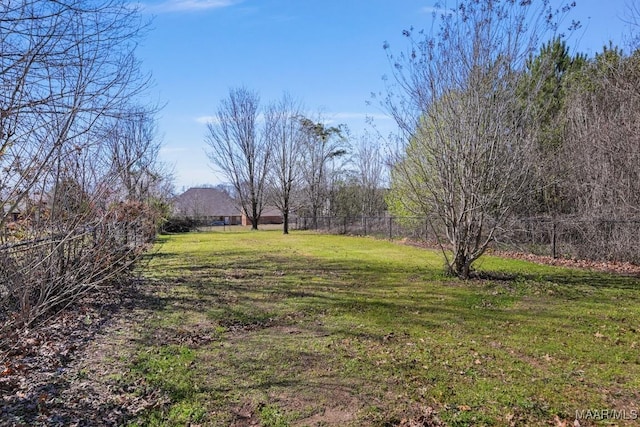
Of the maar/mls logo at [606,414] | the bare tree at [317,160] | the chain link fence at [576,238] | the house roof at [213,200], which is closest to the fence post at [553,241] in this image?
the chain link fence at [576,238]

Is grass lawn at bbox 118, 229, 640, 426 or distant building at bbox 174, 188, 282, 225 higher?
distant building at bbox 174, 188, 282, 225

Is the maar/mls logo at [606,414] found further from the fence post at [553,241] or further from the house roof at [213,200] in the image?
the house roof at [213,200]

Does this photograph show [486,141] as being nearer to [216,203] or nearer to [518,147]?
[518,147]

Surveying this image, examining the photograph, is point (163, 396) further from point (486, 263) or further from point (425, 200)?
point (486, 263)

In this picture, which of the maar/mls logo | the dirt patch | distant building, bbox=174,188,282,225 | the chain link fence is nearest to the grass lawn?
the maar/mls logo

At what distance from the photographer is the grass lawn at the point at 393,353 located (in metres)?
3.09

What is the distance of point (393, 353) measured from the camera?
4.28 metres

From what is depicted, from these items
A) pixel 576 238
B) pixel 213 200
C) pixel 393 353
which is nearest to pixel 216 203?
pixel 213 200

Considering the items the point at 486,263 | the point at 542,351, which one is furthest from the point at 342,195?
the point at 542,351

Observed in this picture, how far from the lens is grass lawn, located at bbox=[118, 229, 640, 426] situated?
10.1 ft

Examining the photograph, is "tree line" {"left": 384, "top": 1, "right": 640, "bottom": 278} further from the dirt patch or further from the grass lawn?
the dirt patch

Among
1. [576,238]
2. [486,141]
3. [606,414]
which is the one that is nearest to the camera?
[606,414]

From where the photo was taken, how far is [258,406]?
319 cm

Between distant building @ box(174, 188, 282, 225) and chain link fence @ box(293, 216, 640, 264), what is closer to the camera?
chain link fence @ box(293, 216, 640, 264)
